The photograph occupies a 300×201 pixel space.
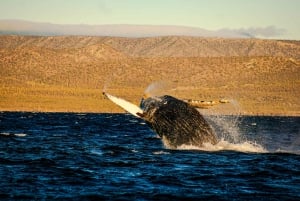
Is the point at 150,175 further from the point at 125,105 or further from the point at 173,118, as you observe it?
the point at 173,118

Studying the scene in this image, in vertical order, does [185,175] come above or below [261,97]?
above

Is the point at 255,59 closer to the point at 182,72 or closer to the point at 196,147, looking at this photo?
the point at 182,72

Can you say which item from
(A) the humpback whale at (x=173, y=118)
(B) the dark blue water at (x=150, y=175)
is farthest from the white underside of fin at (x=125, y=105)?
(B) the dark blue water at (x=150, y=175)

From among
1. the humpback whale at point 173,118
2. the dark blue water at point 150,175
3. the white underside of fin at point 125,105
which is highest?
the white underside of fin at point 125,105

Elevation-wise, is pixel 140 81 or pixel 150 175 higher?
pixel 150 175

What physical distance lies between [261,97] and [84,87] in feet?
149

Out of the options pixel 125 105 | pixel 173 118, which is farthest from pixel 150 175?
pixel 173 118

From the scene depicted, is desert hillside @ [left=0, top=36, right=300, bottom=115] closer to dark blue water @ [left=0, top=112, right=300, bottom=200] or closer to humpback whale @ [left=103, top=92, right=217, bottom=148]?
dark blue water @ [left=0, top=112, right=300, bottom=200]

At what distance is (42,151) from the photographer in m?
33.0

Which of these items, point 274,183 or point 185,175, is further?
point 185,175

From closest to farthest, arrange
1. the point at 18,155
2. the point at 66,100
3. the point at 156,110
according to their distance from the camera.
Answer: the point at 156,110 < the point at 18,155 < the point at 66,100

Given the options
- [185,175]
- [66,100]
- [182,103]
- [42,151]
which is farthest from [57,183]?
[66,100]

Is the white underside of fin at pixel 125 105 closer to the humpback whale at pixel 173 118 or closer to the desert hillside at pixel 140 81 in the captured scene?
the humpback whale at pixel 173 118

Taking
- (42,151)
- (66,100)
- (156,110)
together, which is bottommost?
(66,100)
